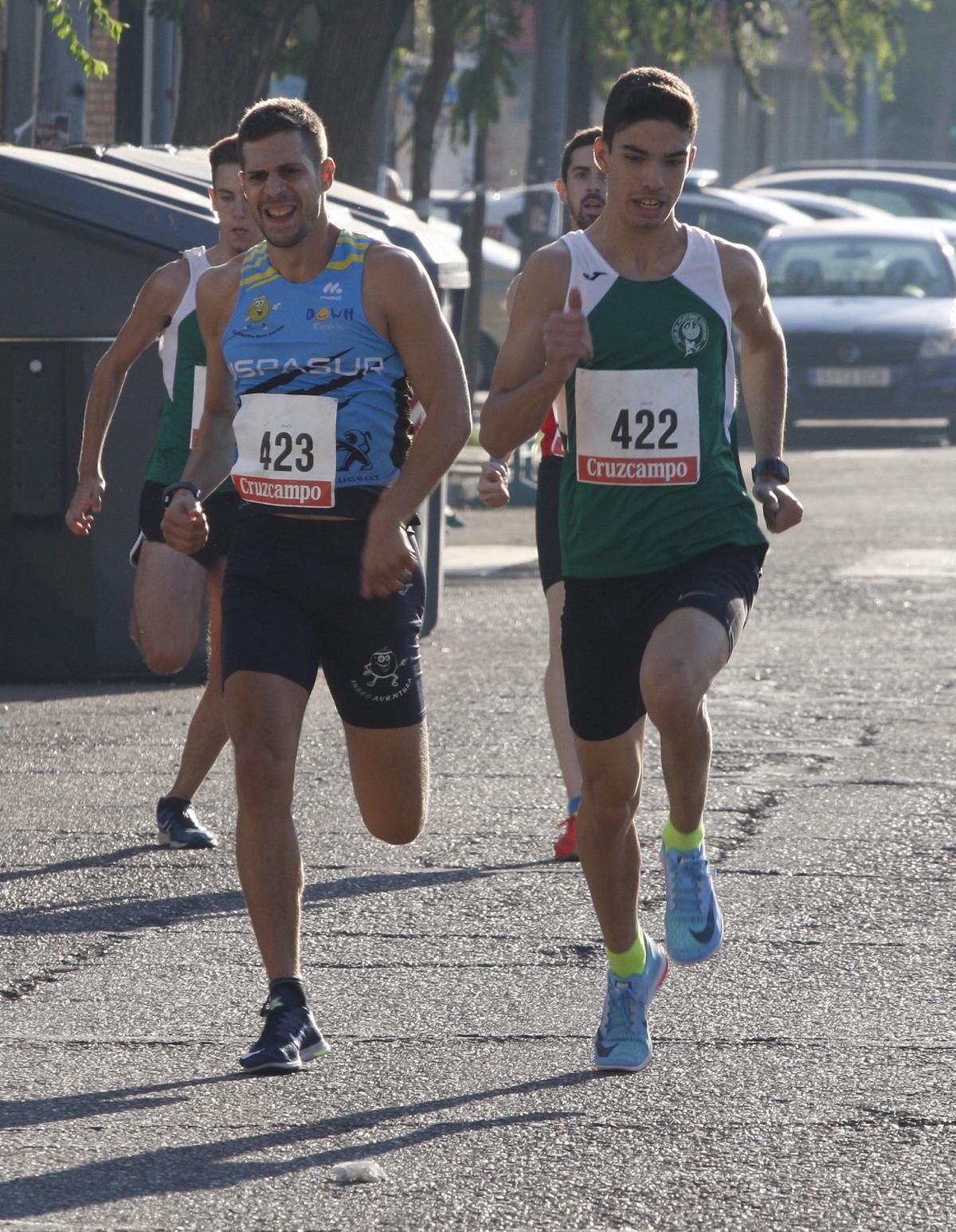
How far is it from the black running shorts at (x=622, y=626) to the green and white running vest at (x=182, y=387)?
234 cm

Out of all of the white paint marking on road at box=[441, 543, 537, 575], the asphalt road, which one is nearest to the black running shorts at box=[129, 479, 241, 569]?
the asphalt road

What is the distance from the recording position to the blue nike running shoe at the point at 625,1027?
4695 millimetres

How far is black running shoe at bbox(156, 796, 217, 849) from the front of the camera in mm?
6875

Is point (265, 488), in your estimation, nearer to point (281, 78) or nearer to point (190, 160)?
point (190, 160)

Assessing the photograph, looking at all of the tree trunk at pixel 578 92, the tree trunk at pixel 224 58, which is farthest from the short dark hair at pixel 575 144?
the tree trunk at pixel 578 92

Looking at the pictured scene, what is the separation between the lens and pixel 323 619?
16.2 feet

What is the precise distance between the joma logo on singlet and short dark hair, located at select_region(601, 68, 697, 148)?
66cm

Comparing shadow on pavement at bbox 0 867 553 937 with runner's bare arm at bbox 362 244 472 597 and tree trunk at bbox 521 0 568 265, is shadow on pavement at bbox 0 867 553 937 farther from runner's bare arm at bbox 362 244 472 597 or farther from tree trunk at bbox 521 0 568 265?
tree trunk at bbox 521 0 568 265

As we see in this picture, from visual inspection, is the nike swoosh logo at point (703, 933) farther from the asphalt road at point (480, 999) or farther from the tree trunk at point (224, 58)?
the tree trunk at point (224, 58)

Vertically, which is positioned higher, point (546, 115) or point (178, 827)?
point (546, 115)

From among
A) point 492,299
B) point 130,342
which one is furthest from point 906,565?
point 492,299

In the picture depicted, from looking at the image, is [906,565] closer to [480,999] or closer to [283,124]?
[480,999]

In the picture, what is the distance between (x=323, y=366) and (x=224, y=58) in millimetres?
9874

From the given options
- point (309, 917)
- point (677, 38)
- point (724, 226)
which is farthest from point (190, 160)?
point (724, 226)
